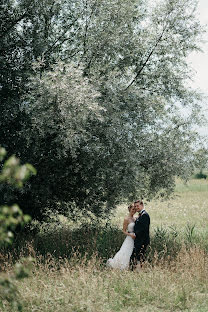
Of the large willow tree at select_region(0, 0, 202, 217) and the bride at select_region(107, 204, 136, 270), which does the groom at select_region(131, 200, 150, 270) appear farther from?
the large willow tree at select_region(0, 0, 202, 217)

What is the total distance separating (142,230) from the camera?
11680mm

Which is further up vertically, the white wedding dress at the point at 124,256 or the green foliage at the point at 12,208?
the green foliage at the point at 12,208

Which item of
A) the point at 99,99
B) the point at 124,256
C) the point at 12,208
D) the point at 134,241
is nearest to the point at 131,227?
the point at 134,241

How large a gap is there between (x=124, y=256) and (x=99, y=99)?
4450mm

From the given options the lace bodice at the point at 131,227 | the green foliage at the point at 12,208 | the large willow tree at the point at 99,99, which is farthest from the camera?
the lace bodice at the point at 131,227

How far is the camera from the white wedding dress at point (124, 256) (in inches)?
448

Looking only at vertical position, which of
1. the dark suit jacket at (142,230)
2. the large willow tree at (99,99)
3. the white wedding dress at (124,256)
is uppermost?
the large willow tree at (99,99)

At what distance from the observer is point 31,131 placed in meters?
11.3

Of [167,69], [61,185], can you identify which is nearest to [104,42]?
[167,69]

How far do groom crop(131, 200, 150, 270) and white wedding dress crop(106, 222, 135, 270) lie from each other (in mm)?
208

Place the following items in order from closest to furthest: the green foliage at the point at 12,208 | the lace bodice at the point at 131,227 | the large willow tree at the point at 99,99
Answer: the green foliage at the point at 12,208 → the large willow tree at the point at 99,99 → the lace bodice at the point at 131,227

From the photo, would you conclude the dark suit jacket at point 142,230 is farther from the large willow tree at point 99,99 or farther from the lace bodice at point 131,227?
the large willow tree at point 99,99

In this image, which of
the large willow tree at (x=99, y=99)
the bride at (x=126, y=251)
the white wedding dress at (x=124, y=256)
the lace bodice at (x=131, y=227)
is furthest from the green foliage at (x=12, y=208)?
the lace bodice at (x=131, y=227)

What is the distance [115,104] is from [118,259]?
4295mm
